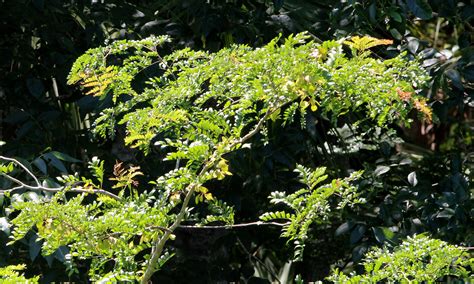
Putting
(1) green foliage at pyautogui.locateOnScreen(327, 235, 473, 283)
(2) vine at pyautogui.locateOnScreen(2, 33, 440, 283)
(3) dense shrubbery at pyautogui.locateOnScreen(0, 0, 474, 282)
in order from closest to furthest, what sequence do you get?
(2) vine at pyautogui.locateOnScreen(2, 33, 440, 283) → (1) green foliage at pyautogui.locateOnScreen(327, 235, 473, 283) → (3) dense shrubbery at pyautogui.locateOnScreen(0, 0, 474, 282)

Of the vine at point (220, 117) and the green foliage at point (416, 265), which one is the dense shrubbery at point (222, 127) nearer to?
the vine at point (220, 117)

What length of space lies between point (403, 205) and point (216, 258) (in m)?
0.89

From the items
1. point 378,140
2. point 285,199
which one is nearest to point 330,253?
point 378,140

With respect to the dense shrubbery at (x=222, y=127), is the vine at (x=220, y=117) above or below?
above

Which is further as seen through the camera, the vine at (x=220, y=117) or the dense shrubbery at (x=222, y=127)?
the dense shrubbery at (x=222, y=127)

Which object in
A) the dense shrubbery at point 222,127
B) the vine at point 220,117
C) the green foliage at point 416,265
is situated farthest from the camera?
the dense shrubbery at point 222,127

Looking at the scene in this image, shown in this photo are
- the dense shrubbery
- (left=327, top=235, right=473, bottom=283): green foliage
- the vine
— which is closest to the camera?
the vine

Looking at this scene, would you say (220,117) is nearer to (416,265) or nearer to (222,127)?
(222,127)

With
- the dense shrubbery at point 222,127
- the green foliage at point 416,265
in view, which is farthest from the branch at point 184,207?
the green foliage at point 416,265

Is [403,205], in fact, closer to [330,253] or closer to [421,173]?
[421,173]

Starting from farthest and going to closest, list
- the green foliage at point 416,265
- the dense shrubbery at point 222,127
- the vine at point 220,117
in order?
the dense shrubbery at point 222,127 → the green foliage at point 416,265 → the vine at point 220,117

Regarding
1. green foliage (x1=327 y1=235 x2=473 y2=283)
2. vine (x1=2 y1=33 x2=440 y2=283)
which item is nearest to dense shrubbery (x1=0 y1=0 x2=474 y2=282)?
vine (x1=2 y1=33 x2=440 y2=283)

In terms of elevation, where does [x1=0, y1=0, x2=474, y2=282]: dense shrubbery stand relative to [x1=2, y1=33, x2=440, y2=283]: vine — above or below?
below

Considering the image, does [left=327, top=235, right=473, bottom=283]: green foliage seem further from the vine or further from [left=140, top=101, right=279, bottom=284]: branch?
[left=140, top=101, right=279, bottom=284]: branch
